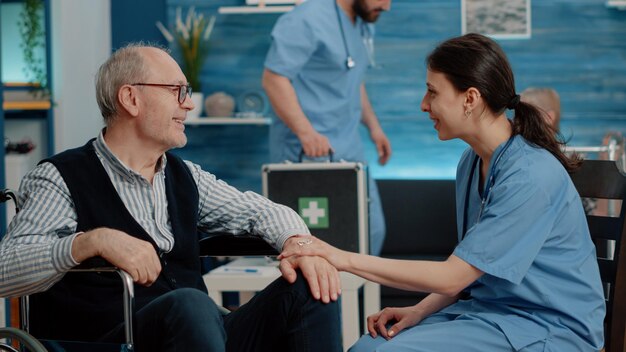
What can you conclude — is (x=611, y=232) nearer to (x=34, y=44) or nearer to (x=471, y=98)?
(x=471, y=98)

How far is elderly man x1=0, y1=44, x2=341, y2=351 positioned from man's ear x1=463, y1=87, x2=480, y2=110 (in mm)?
436

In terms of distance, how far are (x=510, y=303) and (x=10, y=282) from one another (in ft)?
3.10

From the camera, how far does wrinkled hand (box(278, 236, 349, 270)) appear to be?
6.48ft

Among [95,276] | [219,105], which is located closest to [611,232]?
[95,276]

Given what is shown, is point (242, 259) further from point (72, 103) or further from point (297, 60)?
point (72, 103)

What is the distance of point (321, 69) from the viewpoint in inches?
156

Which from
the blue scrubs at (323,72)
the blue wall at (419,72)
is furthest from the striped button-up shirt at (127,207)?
the blue wall at (419,72)

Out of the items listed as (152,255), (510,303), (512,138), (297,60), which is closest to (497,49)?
(512,138)

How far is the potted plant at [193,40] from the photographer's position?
5.15 m

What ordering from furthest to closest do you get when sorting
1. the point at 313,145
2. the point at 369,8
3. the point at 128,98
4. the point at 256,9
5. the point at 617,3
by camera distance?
the point at 256,9 → the point at 617,3 → the point at 369,8 → the point at 313,145 → the point at 128,98

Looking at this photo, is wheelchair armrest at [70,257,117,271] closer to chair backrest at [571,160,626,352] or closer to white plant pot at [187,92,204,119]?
chair backrest at [571,160,626,352]

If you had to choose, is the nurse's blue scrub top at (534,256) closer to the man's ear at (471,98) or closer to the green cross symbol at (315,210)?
the man's ear at (471,98)

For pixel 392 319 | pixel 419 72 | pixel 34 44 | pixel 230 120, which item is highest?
pixel 34 44

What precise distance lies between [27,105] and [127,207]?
2.73 meters
